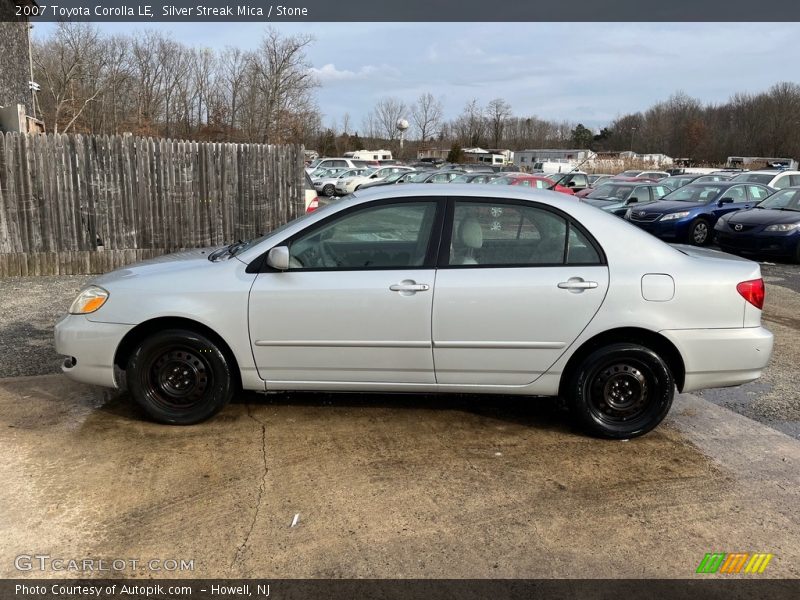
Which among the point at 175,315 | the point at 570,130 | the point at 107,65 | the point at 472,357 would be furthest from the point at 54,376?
the point at 570,130

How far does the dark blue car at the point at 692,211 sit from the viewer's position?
45.9ft

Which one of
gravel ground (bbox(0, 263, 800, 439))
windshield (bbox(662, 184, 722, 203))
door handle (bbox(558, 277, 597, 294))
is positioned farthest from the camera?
windshield (bbox(662, 184, 722, 203))

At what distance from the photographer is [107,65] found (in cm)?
4312

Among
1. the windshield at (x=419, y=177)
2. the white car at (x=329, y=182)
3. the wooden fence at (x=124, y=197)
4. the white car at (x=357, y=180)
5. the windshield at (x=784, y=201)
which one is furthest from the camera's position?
the white car at (x=329, y=182)

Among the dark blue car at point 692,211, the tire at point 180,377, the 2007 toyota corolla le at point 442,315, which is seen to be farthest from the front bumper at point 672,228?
the tire at point 180,377

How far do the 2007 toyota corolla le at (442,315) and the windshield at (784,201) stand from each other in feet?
34.3

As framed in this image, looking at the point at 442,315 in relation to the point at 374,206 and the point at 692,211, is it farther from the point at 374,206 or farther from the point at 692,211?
the point at 692,211

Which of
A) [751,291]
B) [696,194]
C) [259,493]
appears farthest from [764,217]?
[259,493]

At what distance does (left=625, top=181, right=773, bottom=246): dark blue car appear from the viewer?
45.9 feet

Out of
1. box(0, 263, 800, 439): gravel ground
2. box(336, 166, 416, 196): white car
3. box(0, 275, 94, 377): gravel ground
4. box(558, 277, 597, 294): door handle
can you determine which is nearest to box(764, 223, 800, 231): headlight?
box(0, 263, 800, 439): gravel ground

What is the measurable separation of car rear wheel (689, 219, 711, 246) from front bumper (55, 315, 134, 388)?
13.1 meters

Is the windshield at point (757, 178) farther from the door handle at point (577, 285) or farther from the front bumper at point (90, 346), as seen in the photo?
the front bumper at point (90, 346)

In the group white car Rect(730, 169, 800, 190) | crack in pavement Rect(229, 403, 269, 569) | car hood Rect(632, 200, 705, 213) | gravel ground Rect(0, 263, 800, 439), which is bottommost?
crack in pavement Rect(229, 403, 269, 569)

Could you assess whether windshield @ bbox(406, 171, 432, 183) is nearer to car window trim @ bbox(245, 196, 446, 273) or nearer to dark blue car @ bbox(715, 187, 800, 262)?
dark blue car @ bbox(715, 187, 800, 262)
